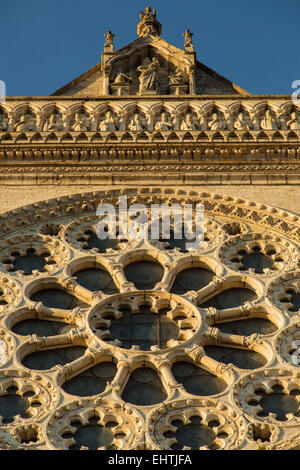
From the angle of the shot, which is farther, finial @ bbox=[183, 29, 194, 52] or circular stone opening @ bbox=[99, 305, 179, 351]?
finial @ bbox=[183, 29, 194, 52]

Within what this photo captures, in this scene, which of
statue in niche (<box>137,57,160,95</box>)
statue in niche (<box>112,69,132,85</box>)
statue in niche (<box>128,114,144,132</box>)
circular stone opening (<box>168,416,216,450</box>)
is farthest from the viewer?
Answer: statue in niche (<box>112,69,132,85</box>)

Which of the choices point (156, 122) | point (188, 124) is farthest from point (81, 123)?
point (188, 124)

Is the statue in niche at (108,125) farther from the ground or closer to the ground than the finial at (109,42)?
closer to the ground

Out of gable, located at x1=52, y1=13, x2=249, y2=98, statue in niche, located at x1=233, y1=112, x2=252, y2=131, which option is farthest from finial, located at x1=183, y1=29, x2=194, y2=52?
statue in niche, located at x1=233, y1=112, x2=252, y2=131

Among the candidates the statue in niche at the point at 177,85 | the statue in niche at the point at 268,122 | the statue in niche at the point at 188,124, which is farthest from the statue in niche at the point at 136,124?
the statue in niche at the point at 268,122

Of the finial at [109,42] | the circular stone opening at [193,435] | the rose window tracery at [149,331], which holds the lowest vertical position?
the circular stone opening at [193,435]

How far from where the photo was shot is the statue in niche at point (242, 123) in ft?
82.4

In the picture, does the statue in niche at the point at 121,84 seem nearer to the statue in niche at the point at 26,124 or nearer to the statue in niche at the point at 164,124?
the statue in niche at the point at 164,124

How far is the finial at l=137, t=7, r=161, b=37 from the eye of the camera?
29014 mm

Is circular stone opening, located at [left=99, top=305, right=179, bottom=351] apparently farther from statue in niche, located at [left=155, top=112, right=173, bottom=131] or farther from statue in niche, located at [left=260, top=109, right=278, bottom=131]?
statue in niche, located at [left=260, top=109, right=278, bottom=131]

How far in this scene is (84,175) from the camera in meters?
24.4

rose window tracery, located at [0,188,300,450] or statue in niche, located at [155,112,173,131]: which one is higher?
statue in niche, located at [155,112,173,131]

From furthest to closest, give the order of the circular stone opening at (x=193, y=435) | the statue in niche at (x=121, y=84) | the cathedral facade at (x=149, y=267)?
the statue in niche at (x=121, y=84) → the cathedral facade at (x=149, y=267) → the circular stone opening at (x=193, y=435)

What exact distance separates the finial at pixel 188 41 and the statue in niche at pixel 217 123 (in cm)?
297
